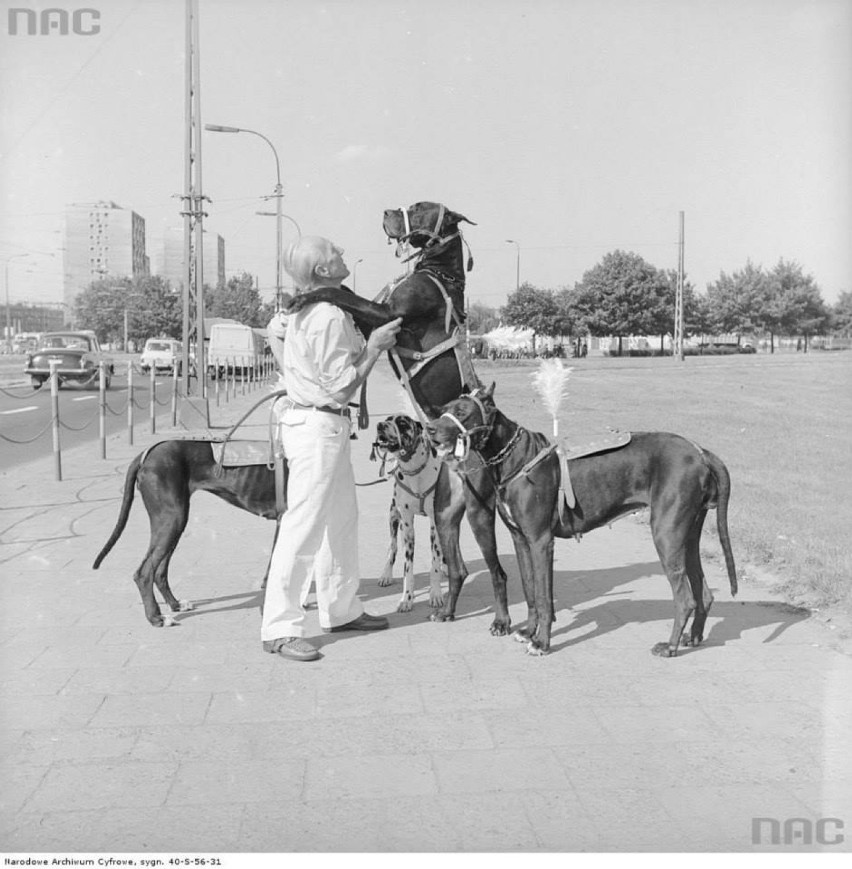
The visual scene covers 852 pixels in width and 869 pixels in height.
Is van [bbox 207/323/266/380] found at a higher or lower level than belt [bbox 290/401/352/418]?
higher

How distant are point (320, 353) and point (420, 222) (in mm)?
879

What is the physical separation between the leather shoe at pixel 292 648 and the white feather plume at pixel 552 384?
1.84 meters

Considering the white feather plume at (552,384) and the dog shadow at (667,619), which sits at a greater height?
the white feather plume at (552,384)

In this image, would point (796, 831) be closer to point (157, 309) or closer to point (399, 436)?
point (399, 436)

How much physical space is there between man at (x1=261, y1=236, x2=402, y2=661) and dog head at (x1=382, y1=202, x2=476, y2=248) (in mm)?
336

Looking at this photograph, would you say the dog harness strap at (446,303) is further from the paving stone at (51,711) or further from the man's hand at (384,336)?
the paving stone at (51,711)

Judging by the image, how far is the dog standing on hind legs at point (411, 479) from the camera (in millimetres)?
5785

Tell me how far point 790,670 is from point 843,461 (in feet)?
35.6

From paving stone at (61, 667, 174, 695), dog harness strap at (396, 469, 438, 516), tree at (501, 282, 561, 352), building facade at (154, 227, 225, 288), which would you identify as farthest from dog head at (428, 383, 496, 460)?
tree at (501, 282, 561, 352)

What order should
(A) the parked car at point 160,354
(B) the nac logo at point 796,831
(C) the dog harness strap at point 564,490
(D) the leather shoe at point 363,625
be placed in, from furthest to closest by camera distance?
(A) the parked car at point 160,354 < (D) the leather shoe at point 363,625 < (C) the dog harness strap at point 564,490 < (B) the nac logo at point 796,831

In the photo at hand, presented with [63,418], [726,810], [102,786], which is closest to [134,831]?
[102,786]

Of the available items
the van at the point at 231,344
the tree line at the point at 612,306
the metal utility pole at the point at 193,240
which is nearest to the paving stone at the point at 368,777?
the metal utility pole at the point at 193,240

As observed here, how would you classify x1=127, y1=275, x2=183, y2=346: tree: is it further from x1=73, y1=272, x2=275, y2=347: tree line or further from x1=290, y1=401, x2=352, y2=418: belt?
x1=290, y1=401, x2=352, y2=418: belt

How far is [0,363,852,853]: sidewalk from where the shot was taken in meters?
3.27
